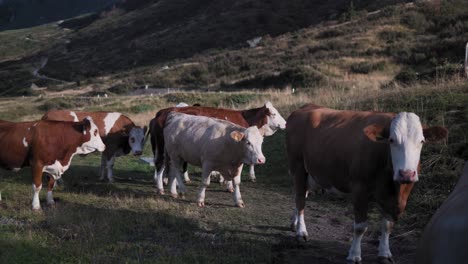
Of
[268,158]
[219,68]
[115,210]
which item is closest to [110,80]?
[219,68]

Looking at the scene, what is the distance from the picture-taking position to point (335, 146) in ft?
25.0

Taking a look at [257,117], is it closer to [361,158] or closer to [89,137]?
[89,137]

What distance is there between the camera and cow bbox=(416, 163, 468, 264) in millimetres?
2910

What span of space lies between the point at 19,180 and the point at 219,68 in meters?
43.2

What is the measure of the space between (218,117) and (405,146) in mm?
7999

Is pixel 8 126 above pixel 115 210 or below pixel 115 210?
above

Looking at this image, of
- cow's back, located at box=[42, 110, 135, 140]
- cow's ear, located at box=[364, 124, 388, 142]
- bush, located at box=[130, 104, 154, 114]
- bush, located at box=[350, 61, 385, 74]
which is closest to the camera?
cow's ear, located at box=[364, 124, 388, 142]

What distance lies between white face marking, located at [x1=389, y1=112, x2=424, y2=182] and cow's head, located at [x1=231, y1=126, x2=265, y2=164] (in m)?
4.35

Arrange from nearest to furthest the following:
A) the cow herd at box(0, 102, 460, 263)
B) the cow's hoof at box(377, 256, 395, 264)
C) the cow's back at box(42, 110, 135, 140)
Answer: the cow herd at box(0, 102, 460, 263) → the cow's hoof at box(377, 256, 395, 264) → the cow's back at box(42, 110, 135, 140)

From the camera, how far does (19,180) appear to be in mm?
13539

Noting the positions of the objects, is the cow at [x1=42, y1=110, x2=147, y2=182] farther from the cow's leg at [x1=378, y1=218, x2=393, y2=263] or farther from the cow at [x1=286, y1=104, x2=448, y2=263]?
the cow's leg at [x1=378, y1=218, x2=393, y2=263]

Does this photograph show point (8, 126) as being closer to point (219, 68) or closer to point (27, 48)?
point (219, 68)

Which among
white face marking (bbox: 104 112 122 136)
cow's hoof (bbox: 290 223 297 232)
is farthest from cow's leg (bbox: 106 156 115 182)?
cow's hoof (bbox: 290 223 297 232)

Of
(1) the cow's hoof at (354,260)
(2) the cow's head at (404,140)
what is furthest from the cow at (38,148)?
(2) the cow's head at (404,140)
